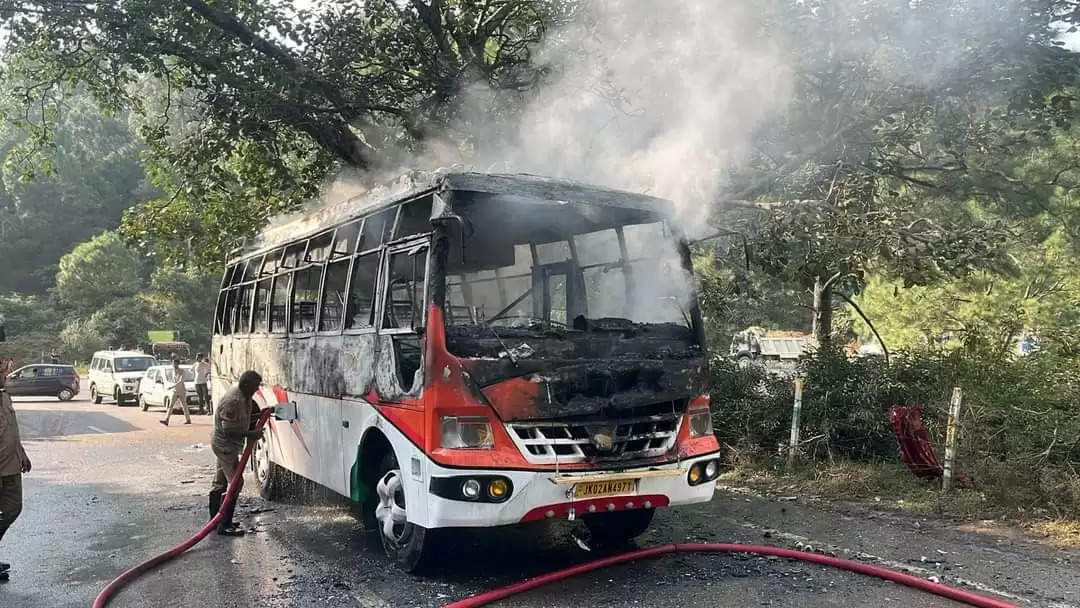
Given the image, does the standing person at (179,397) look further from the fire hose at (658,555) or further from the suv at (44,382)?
the fire hose at (658,555)

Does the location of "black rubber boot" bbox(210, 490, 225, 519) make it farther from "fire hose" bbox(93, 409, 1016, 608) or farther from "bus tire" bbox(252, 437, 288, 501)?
"bus tire" bbox(252, 437, 288, 501)

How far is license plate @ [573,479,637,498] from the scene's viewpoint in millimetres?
5375

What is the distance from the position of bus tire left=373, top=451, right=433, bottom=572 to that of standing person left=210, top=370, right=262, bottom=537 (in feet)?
6.75

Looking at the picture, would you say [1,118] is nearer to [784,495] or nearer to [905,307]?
[784,495]

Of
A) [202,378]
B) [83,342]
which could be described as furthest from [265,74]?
[83,342]

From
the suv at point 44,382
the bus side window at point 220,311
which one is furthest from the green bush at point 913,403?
the suv at point 44,382

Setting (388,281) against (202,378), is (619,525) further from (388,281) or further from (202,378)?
(202,378)

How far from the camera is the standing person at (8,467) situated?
241 inches

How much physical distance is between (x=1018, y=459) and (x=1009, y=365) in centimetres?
178

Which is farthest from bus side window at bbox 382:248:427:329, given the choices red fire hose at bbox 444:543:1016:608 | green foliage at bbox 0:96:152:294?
green foliage at bbox 0:96:152:294

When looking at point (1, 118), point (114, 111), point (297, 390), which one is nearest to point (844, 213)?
point (297, 390)

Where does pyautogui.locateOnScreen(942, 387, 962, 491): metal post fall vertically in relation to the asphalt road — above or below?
above

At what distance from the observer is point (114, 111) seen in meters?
13.7

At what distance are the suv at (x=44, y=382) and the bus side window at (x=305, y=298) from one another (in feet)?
80.5
